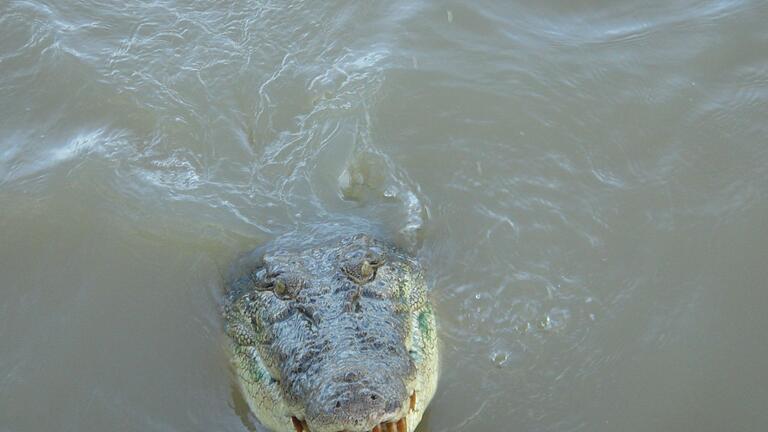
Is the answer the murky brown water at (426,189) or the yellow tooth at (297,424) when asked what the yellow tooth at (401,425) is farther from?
the murky brown water at (426,189)

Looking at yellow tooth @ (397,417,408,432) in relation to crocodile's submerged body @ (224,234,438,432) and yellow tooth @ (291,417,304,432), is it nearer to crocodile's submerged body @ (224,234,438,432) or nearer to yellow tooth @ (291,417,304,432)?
crocodile's submerged body @ (224,234,438,432)

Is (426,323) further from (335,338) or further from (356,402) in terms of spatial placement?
(356,402)

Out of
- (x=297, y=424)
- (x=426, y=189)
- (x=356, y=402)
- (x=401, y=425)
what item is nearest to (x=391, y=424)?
(x=401, y=425)

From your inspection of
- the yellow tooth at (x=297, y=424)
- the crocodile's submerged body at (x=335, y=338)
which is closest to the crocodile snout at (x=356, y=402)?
the crocodile's submerged body at (x=335, y=338)

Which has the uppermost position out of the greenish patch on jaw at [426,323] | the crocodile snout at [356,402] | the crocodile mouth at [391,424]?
the crocodile snout at [356,402]

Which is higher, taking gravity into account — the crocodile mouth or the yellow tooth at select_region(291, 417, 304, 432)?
the crocodile mouth

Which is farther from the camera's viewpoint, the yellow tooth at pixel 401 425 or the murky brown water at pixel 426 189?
the murky brown water at pixel 426 189

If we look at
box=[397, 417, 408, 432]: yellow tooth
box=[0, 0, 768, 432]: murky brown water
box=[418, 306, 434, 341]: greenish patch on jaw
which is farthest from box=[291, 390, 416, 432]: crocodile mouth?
box=[418, 306, 434, 341]: greenish patch on jaw

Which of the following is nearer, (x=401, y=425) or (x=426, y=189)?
(x=401, y=425)
